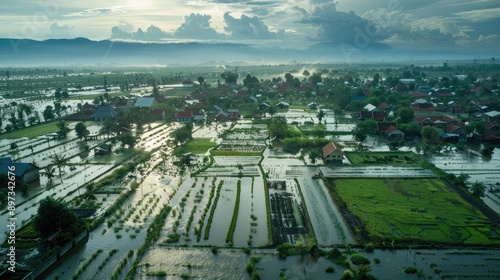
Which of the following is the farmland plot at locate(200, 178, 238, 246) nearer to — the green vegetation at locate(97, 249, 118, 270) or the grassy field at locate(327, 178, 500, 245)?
the green vegetation at locate(97, 249, 118, 270)

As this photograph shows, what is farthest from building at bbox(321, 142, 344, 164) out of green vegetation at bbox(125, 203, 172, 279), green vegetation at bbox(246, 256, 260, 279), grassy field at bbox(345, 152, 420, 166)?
green vegetation at bbox(246, 256, 260, 279)

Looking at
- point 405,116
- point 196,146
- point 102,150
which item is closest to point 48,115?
point 102,150

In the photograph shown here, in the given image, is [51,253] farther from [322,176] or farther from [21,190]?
[322,176]

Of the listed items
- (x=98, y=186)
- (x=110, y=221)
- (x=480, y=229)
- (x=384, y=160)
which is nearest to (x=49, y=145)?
(x=98, y=186)

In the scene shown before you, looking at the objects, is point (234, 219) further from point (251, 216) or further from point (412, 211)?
point (412, 211)

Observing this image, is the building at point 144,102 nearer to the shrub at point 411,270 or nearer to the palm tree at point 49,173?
the palm tree at point 49,173
